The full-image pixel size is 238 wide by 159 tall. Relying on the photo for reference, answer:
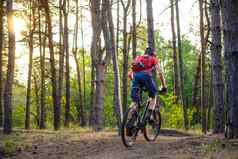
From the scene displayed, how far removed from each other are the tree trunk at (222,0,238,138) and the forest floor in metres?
0.48

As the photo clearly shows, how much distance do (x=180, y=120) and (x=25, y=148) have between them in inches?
791

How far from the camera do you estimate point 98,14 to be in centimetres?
1598

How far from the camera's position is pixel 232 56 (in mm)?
9086

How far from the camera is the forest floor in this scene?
8359mm

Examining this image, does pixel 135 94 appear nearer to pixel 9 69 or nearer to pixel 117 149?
pixel 117 149

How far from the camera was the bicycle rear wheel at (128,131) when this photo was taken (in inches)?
395

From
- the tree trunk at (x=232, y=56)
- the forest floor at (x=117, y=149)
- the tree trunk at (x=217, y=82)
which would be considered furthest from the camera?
the tree trunk at (x=217, y=82)

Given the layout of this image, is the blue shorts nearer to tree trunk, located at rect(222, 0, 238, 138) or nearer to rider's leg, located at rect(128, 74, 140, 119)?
rider's leg, located at rect(128, 74, 140, 119)

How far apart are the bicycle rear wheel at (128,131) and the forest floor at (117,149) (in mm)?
170

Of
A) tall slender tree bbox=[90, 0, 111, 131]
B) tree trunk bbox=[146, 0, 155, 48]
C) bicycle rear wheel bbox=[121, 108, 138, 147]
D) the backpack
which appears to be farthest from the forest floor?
tree trunk bbox=[146, 0, 155, 48]

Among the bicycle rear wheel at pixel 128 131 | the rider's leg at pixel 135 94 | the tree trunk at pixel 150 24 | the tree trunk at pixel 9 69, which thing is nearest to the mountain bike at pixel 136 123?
the bicycle rear wheel at pixel 128 131

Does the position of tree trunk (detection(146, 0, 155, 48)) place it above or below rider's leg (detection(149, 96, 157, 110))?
above

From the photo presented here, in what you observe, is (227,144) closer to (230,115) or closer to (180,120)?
(230,115)

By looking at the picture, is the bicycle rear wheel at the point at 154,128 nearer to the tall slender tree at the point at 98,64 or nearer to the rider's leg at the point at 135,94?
the rider's leg at the point at 135,94
